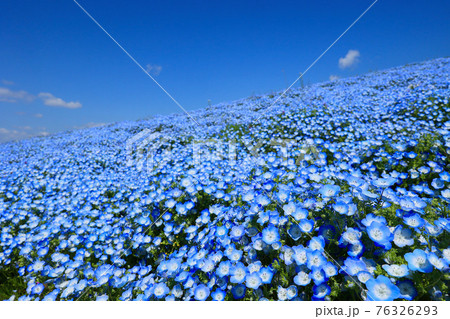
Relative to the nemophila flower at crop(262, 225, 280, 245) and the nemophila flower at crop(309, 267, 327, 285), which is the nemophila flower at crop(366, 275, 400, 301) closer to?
the nemophila flower at crop(309, 267, 327, 285)

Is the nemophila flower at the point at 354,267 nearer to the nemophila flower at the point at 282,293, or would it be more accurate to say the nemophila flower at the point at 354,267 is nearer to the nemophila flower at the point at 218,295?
the nemophila flower at the point at 282,293

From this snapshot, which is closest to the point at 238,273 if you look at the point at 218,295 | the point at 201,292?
the point at 218,295

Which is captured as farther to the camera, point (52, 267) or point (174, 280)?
point (52, 267)

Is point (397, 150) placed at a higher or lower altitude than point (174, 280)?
higher

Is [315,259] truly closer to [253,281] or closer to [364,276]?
[364,276]

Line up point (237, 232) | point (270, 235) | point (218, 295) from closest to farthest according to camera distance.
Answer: point (218, 295) → point (270, 235) → point (237, 232)

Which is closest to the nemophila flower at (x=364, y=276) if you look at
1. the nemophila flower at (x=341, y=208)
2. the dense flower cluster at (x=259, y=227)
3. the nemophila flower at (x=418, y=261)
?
the dense flower cluster at (x=259, y=227)

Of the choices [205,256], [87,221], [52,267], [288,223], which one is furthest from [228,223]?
[87,221]
